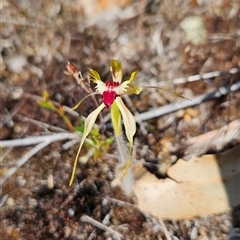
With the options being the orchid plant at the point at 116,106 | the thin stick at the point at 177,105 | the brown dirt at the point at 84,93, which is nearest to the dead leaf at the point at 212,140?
the brown dirt at the point at 84,93

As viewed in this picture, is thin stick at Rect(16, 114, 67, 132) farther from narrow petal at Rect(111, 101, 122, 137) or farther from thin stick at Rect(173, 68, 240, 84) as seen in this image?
narrow petal at Rect(111, 101, 122, 137)

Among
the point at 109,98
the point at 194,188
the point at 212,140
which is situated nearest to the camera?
the point at 109,98

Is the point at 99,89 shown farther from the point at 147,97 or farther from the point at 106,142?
the point at 147,97

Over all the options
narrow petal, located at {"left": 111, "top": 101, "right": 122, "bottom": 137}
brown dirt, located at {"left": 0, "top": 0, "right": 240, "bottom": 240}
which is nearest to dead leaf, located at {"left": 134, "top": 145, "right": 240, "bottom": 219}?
brown dirt, located at {"left": 0, "top": 0, "right": 240, "bottom": 240}

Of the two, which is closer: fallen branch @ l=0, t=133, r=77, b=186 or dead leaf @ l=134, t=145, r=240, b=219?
dead leaf @ l=134, t=145, r=240, b=219

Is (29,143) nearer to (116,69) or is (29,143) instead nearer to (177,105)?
(177,105)

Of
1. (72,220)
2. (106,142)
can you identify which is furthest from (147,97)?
(72,220)

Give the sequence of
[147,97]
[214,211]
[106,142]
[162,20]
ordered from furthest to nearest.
Answer: 1. [162,20]
2. [147,97]
3. [106,142]
4. [214,211]

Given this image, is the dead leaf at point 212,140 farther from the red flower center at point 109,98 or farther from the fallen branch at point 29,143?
the red flower center at point 109,98

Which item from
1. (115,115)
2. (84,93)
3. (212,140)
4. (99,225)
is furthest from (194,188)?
(84,93)
